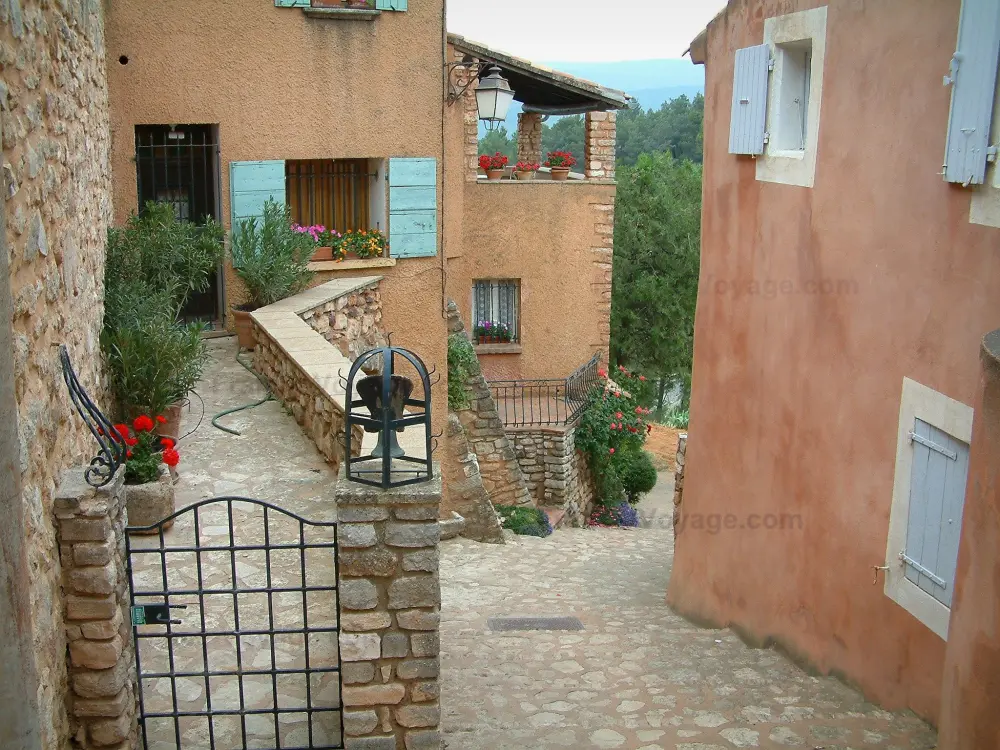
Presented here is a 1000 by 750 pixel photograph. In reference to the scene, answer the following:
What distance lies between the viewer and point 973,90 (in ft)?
17.5

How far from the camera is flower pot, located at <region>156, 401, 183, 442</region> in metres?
7.38

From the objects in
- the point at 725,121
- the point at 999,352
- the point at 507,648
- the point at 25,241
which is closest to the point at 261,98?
the point at 725,121

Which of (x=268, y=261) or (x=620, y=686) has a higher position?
(x=268, y=261)

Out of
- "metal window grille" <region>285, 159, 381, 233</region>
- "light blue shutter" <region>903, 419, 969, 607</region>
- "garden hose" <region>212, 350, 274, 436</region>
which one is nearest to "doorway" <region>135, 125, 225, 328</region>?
"metal window grille" <region>285, 159, 381, 233</region>

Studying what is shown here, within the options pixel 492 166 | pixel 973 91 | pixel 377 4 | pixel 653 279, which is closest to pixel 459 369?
pixel 492 166

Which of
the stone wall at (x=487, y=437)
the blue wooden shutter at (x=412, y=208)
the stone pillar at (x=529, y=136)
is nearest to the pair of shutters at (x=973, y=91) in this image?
the blue wooden shutter at (x=412, y=208)

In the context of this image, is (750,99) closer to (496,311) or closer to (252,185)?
(252,185)

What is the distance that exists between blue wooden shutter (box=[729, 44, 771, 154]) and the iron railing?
813 centimetres

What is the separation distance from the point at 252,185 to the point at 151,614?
7.18 metres

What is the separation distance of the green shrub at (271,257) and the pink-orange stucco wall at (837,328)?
406 centimetres

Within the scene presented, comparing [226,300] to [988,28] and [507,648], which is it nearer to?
[507,648]

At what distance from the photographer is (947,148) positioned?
5500 millimetres

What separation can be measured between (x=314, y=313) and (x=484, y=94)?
12.8 ft

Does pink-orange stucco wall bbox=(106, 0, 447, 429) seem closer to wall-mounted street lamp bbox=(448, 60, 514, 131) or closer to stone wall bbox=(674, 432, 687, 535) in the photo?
wall-mounted street lamp bbox=(448, 60, 514, 131)
